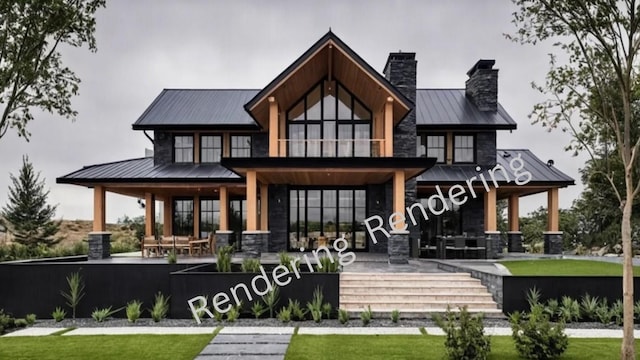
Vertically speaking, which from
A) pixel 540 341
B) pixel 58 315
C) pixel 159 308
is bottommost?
pixel 58 315

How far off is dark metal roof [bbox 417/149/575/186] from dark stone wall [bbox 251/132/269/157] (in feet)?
21.4

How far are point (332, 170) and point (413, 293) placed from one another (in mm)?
4736

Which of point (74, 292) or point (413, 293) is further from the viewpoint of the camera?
point (413, 293)

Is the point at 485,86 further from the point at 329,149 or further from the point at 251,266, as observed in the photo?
the point at 251,266

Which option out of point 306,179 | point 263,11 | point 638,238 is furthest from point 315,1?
point 638,238

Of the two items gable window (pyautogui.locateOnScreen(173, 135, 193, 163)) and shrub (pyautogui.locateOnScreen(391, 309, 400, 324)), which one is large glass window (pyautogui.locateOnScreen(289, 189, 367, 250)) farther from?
shrub (pyautogui.locateOnScreen(391, 309, 400, 324))

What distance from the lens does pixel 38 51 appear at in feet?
27.1

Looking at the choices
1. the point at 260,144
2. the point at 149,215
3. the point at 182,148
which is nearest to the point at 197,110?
the point at 182,148

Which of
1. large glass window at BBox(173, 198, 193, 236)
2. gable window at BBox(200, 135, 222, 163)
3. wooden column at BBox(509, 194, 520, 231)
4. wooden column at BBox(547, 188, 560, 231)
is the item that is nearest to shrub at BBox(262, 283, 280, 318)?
gable window at BBox(200, 135, 222, 163)

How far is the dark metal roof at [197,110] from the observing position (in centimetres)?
1967

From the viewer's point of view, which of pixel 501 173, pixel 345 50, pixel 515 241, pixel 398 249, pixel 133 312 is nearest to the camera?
pixel 133 312

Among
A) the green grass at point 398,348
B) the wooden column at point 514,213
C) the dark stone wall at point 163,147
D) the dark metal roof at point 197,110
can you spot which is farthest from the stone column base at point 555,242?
the dark stone wall at point 163,147

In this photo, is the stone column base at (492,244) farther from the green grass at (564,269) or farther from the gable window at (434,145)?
the gable window at (434,145)

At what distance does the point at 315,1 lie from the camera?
48.9 ft
